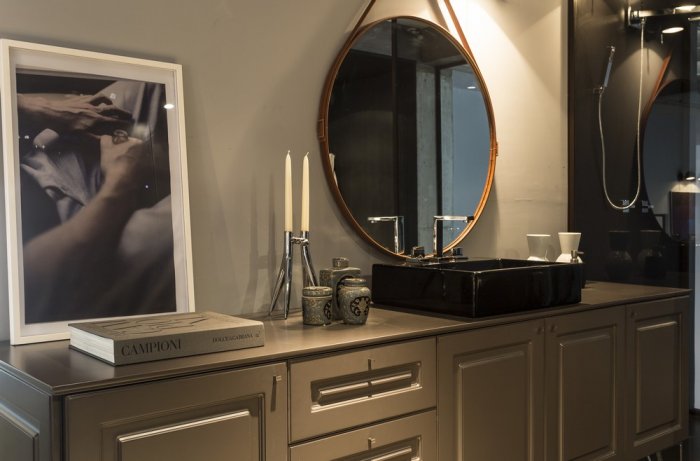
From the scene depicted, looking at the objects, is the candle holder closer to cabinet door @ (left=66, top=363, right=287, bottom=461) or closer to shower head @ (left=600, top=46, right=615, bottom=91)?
cabinet door @ (left=66, top=363, right=287, bottom=461)

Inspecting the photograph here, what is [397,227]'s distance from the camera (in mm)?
2295

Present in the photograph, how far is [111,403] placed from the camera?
1.21 meters

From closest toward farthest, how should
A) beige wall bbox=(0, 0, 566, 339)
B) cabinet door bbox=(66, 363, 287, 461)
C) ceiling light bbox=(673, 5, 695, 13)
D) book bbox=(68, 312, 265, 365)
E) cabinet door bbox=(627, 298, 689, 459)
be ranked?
cabinet door bbox=(66, 363, 287, 461) < book bbox=(68, 312, 265, 365) < beige wall bbox=(0, 0, 566, 339) < cabinet door bbox=(627, 298, 689, 459) < ceiling light bbox=(673, 5, 695, 13)

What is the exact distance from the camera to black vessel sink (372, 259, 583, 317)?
1914 millimetres

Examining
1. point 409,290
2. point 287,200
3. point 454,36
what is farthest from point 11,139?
point 454,36

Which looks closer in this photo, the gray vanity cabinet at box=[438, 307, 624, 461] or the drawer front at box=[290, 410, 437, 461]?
the drawer front at box=[290, 410, 437, 461]

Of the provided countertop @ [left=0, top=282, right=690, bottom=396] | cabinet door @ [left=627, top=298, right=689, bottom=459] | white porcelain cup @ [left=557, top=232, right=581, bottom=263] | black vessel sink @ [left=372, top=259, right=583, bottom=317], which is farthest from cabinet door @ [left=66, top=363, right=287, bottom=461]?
white porcelain cup @ [left=557, top=232, right=581, bottom=263]

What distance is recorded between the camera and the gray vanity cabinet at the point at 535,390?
180cm

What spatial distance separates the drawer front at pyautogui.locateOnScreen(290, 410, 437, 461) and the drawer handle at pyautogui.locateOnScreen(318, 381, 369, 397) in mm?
95

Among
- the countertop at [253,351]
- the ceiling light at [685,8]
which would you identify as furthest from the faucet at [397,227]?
the ceiling light at [685,8]

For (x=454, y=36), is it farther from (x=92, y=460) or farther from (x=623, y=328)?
(x=92, y=460)

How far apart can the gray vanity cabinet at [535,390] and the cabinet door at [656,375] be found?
0.08m

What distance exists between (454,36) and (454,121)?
0.32 m

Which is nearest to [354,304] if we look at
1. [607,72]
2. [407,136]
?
[407,136]
